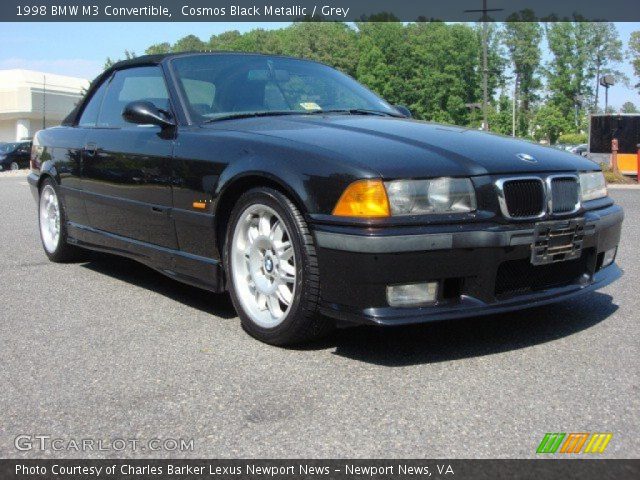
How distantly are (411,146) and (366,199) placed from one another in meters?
0.50

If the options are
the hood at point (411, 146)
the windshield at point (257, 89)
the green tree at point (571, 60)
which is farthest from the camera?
the green tree at point (571, 60)

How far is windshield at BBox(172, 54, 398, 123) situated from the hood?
0.23m

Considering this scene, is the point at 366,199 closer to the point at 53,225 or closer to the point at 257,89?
the point at 257,89

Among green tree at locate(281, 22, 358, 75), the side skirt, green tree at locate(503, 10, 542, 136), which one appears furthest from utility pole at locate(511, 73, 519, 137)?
the side skirt

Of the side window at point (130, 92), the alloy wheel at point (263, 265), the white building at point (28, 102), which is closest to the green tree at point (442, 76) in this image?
the white building at point (28, 102)

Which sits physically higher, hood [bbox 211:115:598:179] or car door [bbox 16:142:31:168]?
hood [bbox 211:115:598:179]

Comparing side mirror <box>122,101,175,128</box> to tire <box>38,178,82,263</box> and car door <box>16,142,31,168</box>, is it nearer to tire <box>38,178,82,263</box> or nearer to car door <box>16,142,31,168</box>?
tire <box>38,178,82,263</box>

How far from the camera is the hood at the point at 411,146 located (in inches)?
139

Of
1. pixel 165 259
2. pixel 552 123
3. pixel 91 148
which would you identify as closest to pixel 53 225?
pixel 91 148

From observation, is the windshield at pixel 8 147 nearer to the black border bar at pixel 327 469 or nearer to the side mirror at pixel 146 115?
the side mirror at pixel 146 115

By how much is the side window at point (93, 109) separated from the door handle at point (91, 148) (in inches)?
10.2

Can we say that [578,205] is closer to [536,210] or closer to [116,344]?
[536,210]

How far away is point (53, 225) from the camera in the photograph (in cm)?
641

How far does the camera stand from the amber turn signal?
11.1ft
